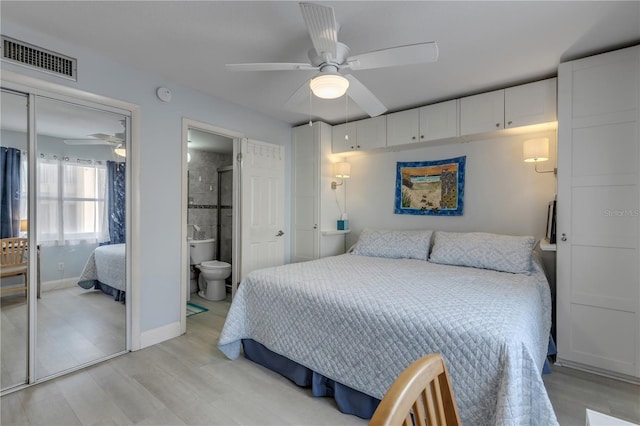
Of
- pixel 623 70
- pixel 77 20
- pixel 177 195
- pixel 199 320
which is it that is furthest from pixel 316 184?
pixel 623 70

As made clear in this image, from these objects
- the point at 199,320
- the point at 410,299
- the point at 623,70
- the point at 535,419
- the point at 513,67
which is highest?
the point at 513,67

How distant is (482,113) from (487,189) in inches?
31.8

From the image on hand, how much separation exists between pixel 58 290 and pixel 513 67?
407cm

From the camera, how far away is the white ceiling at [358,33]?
1824 mm

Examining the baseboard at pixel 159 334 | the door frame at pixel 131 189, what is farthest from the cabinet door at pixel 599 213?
the door frame at pixel 131 189

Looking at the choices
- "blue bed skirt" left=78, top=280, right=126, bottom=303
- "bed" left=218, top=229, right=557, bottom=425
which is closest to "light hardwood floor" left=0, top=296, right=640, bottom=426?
"bed" left=218, top=229, right=557, bottom=425

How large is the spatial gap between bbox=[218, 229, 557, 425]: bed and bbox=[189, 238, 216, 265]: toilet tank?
2.19 m

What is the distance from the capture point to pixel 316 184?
399cm

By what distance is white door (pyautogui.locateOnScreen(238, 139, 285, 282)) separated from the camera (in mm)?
3568

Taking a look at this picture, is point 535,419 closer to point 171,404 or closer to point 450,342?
point 450,342

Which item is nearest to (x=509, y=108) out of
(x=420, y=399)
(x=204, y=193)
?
(x=420, y=399)

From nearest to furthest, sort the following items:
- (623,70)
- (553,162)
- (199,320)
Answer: (623,70)
(553,162)
(199,320)

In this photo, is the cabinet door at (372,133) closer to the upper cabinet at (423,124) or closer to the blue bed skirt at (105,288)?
the upper cabinet at (423,124)

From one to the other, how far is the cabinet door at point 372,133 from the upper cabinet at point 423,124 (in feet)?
0.22
